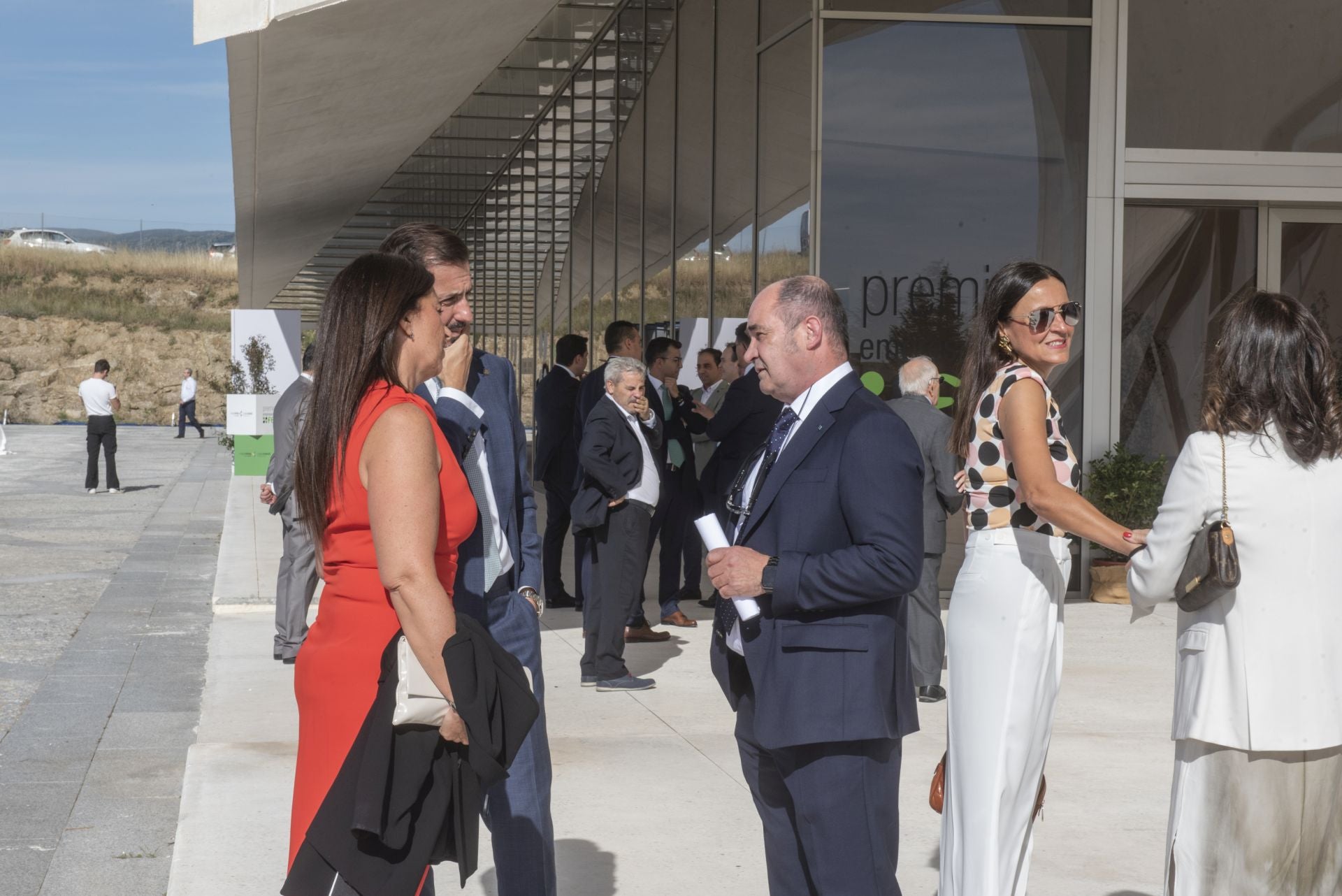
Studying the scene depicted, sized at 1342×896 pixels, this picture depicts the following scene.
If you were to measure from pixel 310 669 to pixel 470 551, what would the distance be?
680mm

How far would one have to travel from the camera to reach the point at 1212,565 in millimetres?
3121

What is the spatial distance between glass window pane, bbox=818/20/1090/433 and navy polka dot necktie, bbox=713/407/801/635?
23.7ft

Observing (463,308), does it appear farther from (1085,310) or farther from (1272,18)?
(1272,18)

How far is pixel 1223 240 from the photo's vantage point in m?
11.3

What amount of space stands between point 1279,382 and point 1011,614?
0.84 meters

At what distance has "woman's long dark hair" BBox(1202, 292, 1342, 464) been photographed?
3180mm

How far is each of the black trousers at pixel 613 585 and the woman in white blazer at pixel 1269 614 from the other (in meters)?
4.68

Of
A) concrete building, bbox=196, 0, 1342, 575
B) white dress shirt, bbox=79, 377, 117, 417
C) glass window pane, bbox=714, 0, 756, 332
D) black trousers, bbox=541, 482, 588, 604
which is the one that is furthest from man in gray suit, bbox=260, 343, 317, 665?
white dress shirt, bbox=79, 377, 117, 417

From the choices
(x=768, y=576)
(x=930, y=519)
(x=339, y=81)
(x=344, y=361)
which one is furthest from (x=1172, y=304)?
(x=344, y=361)

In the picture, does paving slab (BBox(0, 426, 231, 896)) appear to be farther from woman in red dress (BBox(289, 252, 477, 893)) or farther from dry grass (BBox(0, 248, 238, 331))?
dry grass (BBox(0, 248, 238, 331))

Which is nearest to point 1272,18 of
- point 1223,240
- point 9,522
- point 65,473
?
point 1223,240

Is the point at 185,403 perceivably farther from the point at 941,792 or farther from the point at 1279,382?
the point at 1279,382

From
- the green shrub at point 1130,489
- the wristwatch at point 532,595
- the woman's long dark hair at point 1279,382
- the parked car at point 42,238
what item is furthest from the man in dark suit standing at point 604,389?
the parked car at point 42,238

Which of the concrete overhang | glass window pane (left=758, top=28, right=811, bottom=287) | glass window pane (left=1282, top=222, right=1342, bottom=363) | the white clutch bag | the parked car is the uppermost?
the parked car
